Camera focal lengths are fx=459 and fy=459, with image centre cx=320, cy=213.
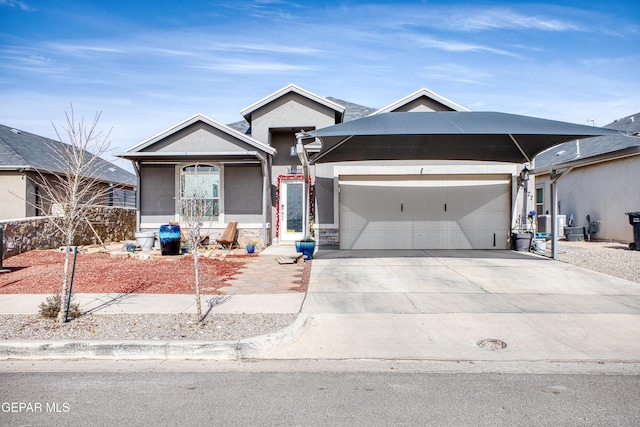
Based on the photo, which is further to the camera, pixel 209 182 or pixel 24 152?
pixel 24 152

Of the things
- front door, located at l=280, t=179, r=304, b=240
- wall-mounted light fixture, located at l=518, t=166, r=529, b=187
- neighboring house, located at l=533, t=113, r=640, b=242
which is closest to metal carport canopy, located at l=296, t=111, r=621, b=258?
wall-mounted light fixture, located at l=518, t=166, r=529, b=187

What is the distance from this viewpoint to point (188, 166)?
49.9ft

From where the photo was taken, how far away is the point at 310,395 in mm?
4242

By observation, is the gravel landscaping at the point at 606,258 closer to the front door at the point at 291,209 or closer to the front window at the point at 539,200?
the front window at the point at 539,200

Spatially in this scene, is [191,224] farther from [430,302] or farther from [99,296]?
[430,302]

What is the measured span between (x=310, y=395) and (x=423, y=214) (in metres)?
11.4

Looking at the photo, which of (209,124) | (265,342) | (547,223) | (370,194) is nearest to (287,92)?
(209,124)

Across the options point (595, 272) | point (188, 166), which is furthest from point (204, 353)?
point (188, 166)

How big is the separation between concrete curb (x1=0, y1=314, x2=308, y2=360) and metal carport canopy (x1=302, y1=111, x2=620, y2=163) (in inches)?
240

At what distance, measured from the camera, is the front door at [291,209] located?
15859mm

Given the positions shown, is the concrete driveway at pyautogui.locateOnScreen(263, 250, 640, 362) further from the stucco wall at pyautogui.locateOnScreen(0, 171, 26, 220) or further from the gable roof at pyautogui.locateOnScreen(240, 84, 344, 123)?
the stucco wall at pyautogui.locateOnScreen(0, 171, 26, 220)

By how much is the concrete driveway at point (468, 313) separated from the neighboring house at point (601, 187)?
4.80 meters

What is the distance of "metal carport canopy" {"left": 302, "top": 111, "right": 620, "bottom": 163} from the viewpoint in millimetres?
10602

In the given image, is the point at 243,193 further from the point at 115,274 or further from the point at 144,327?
the point at 144,327
